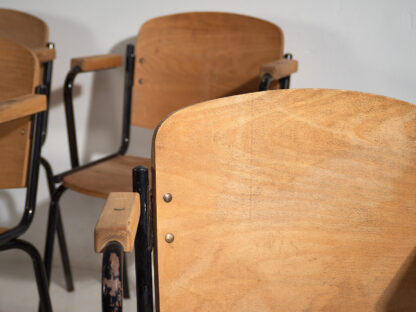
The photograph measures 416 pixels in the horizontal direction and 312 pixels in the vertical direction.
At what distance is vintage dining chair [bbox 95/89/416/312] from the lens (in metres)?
0.63

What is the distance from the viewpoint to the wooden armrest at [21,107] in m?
1.10

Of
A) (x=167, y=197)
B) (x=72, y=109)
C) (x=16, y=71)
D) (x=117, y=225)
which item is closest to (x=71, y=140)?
(x=72, y=109)

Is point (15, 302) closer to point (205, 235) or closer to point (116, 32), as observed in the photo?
point (116, 32)

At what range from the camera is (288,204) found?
656mm

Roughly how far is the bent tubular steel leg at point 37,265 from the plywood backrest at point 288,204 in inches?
26.7

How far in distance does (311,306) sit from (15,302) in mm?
1349

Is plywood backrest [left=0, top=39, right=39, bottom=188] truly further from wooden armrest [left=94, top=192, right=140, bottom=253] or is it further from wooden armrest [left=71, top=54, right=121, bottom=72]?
wooden armrest [left=94, top=192, right=140, bottom=253]

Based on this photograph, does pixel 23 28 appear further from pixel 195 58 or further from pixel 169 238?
pixel 169 238

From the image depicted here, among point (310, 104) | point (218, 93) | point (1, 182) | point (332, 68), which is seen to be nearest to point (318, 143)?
point (310, 104)

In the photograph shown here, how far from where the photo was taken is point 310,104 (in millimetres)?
640

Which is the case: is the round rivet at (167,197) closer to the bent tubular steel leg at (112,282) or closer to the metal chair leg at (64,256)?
the bent tubular steel leg at (112,282)

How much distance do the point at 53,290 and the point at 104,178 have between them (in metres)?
0.60

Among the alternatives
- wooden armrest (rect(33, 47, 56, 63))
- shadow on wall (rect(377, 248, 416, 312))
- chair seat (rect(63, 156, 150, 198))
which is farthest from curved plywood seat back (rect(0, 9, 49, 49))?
shadow on wall (rect(377, 248, 416, 312))

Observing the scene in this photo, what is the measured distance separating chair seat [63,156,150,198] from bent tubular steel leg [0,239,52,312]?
0.20m
